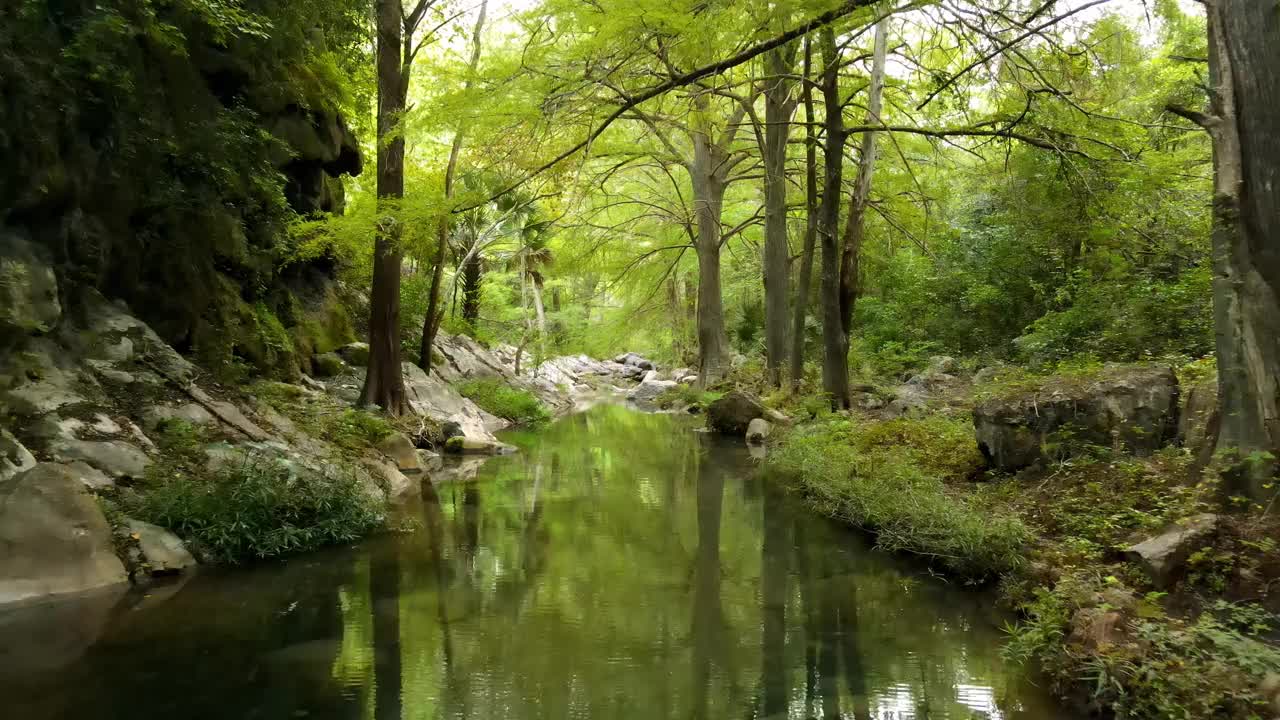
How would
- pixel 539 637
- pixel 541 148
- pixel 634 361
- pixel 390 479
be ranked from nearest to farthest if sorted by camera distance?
pixel 539 637
pixel 390 479
pixel 541 148
pixel 634 361

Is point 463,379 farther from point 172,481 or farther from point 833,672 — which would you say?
point 833,672

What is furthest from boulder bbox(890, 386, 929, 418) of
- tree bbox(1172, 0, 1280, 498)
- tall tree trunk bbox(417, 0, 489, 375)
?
tall tree trunk bbox(417, 0, 489, 375)

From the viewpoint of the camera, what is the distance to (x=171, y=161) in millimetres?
9406

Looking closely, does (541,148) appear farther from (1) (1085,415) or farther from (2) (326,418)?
(1) (1085,415)

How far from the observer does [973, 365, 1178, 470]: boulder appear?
6367 mm

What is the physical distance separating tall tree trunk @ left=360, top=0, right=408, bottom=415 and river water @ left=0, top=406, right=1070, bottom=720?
489cm

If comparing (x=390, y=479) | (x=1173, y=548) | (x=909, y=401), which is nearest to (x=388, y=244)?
(x=390, y=479)

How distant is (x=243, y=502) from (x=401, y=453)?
170 inches

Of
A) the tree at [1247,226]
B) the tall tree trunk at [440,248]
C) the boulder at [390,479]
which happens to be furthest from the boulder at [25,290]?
the tree at [1247,226]

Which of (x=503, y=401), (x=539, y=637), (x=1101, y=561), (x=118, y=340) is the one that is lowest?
(x=539, y=637)

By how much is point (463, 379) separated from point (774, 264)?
8667 millimetres

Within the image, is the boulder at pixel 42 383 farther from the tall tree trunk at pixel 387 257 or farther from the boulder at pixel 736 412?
the boulder at pixel 736 412

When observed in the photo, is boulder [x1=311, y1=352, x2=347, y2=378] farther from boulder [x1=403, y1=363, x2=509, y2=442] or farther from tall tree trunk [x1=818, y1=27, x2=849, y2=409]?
tall tree trunk [x1=818, y1=27, x2=849, y2=409]

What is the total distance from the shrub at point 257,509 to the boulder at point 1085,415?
6513 mm
